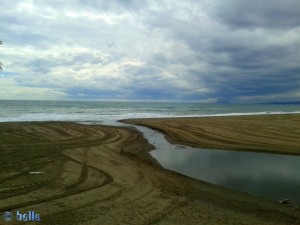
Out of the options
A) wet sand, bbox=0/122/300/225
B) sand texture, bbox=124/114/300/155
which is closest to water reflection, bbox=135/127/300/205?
wet sand, bbox=0/122/300/225

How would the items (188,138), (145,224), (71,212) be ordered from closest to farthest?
(145,224) → (71,212) → (188,138)

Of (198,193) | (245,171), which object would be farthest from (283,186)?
(198,193)

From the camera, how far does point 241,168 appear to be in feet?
72.5

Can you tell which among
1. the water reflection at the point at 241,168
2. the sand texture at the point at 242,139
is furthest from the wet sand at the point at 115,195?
the sand texture at the point at 242,139

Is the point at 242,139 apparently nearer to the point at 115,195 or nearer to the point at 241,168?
the point at 241,168

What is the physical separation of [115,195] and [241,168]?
11.4 meters

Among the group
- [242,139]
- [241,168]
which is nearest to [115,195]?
[241,168]

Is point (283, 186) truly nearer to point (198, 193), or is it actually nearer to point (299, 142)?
point (198, 193)

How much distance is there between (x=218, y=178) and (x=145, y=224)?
31.1 ft

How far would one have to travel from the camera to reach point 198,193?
50.5ft

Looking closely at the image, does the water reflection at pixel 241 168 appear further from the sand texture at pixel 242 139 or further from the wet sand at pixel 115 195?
the sand texture at pixel 242 139

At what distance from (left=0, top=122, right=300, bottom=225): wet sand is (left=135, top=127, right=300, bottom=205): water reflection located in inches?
60.0

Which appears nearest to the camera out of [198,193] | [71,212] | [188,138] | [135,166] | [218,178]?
[71,212]

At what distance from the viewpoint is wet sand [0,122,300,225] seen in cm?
1169
